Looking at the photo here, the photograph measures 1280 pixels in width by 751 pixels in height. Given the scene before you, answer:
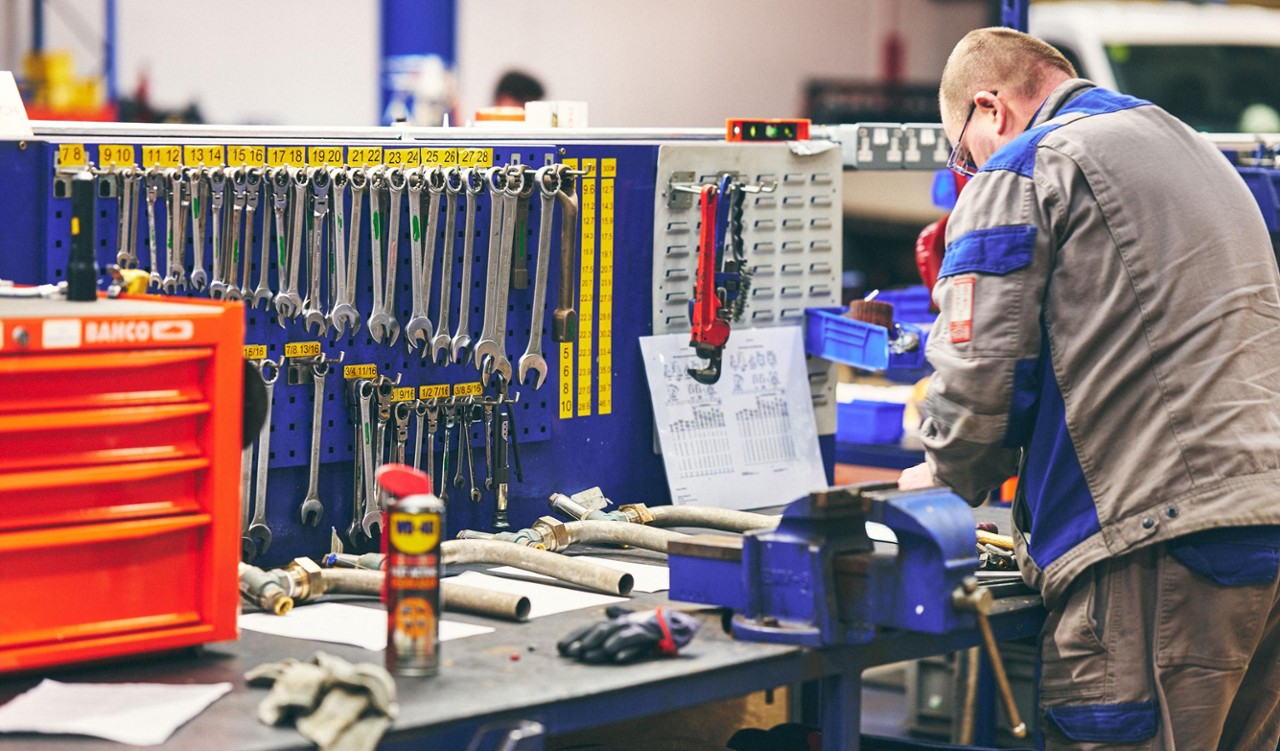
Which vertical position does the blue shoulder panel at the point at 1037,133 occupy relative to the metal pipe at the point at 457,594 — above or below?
above

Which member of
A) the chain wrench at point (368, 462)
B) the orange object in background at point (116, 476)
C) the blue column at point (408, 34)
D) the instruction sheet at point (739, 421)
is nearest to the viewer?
the orange object in background at point (116, 476)

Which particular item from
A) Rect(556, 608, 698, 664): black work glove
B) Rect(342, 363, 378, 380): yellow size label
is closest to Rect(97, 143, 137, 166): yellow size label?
Rect(342, 363, 378, 380): yellow size label

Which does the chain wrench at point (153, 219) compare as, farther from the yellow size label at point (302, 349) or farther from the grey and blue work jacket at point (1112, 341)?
the grey and blue work jacket at point (1112, 341)

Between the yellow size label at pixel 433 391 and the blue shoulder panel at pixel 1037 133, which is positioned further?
the yellow size label at pixel 433 391

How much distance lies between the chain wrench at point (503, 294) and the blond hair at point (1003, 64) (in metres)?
0.70

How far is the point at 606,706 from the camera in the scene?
1.86 meters

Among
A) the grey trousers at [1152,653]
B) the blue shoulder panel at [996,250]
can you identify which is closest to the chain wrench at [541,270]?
the blue shoulder panel at [996,250]

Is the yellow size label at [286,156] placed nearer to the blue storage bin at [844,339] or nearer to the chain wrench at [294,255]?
the chain wrench at [294,255]

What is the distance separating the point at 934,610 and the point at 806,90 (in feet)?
31.8

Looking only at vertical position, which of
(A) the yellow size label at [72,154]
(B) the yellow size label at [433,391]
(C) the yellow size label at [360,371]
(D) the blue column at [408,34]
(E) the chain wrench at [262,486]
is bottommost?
(E) the chain wrench at [262,486]

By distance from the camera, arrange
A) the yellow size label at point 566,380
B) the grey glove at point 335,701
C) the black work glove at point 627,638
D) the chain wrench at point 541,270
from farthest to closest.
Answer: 1. the yellow size label at point 566,380
2. the chain wrench at point 541,270
3. the black work glove at point 627,638
4. the grey glove at point 335,701

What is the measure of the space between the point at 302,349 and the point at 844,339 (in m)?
1.11

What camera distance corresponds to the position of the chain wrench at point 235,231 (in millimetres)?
2322

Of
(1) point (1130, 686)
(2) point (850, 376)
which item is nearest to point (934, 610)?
(1) point (1130, 686)
